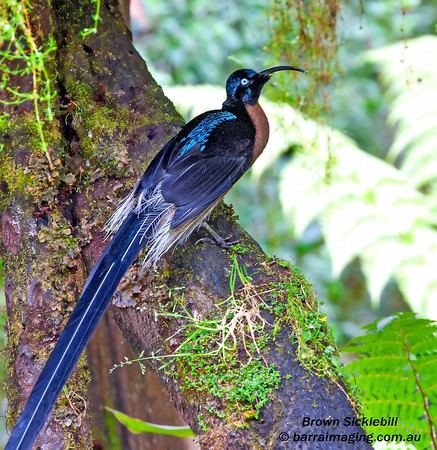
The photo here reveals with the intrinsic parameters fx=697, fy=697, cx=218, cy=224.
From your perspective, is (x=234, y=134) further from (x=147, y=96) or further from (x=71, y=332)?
(x=71, y=332)

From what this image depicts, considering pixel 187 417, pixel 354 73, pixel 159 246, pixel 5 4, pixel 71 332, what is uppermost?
pixel 354 73

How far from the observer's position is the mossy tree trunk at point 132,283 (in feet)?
5.50

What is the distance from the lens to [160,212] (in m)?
2.00

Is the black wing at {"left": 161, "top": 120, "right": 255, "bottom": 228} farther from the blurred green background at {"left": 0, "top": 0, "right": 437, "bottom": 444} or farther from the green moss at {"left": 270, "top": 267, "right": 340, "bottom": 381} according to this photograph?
the blurred green background at {"left": 0, "top": 0, "right": 437, "bottom": 444}

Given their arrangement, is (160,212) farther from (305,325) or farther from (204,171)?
(305,325)

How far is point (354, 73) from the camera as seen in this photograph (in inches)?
218

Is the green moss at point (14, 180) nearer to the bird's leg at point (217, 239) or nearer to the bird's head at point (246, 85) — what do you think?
the bird's leg at point (217, 239)

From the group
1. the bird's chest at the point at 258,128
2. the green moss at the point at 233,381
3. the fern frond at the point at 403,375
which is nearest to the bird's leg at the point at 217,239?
the green moss at the point at 233,381

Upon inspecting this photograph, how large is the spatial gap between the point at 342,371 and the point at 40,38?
1246 millimetres

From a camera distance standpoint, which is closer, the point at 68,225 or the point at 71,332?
the point at 71,332

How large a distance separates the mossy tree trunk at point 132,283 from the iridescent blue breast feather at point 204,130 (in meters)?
0.08

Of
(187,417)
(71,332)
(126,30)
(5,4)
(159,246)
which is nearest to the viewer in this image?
(5,4)

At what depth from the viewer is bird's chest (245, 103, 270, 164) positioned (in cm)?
238

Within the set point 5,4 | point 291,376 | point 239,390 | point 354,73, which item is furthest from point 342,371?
point 354,73
